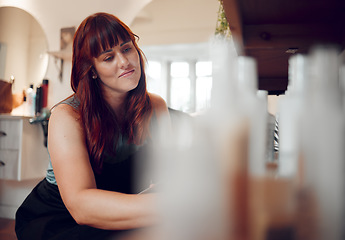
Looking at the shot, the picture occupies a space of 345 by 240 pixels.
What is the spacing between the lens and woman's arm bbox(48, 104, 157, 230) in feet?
2.03

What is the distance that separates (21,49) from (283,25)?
2799mm

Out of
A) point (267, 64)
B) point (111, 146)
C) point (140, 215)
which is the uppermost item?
point (267, 64)

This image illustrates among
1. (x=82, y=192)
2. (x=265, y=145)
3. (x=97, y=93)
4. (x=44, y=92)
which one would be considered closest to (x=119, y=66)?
(x=97, y=93)

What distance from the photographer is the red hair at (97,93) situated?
1050 mm

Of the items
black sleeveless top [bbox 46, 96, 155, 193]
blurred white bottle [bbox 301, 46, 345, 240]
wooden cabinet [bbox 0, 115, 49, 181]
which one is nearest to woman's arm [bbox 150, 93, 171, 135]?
black sleeveless top [bbox 46, 96, 155, 193]

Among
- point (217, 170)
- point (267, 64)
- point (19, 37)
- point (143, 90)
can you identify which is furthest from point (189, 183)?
point (19, 37)

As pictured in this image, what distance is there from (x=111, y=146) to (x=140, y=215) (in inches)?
Result: 22.9

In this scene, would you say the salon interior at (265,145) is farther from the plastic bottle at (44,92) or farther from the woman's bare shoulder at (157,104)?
the plastic bottle at (44,92)

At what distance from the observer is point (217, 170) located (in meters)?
0.28

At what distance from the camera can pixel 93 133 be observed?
40.4 inches

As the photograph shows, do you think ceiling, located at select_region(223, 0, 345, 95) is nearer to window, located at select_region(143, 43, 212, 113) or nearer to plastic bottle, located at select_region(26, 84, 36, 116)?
window, located at select_region(143, 43, 212, 113)

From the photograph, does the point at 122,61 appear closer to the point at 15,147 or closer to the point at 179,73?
the point at 179,73

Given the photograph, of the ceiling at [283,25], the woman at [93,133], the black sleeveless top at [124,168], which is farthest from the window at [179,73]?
the ceiling at [283,25]

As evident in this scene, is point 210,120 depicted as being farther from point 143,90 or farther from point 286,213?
point 143,90
